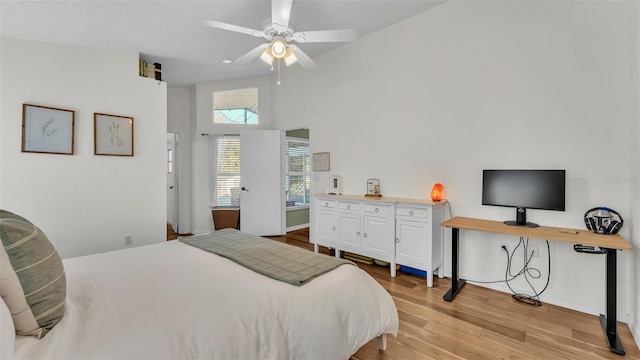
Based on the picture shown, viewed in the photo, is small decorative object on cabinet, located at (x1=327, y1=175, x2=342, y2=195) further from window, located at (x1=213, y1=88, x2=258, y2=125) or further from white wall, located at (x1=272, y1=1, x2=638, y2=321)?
window, located at (x1=213, y1=88, x2=258, y2=125)

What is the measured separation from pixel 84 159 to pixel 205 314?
3.15 meters

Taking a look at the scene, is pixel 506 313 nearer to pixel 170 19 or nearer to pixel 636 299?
pixel 636 299

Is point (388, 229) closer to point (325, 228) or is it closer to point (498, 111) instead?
point (325, 228)

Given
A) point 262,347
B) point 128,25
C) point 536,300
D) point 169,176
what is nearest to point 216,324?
point 262,347

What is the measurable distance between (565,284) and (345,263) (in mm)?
2115

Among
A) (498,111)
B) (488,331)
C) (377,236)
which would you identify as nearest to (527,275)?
(488,331)

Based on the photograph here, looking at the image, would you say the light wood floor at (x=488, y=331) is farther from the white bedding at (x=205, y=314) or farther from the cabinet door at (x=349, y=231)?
the cabinet door at (x=349, y=231)

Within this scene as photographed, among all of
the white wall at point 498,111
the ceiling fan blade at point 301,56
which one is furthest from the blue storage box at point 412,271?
the ceiling fan blade at point 301,56

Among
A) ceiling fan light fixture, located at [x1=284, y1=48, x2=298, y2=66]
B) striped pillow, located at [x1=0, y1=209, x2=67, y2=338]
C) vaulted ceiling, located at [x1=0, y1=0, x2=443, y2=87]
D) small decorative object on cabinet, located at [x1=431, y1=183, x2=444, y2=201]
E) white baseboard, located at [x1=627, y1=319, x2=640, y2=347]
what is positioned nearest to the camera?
striped pillow, located at [x1=0, y1=209, x2=67, y2=338]

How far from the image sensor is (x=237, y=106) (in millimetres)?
5332

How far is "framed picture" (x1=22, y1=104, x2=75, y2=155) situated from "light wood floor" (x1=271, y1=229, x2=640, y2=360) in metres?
3.69

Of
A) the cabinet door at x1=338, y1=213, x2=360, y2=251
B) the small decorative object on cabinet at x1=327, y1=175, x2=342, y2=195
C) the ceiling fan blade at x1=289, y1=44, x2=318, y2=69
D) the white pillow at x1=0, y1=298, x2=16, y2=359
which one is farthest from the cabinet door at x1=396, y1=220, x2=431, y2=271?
the white pillow at x1=0, y1=298, x2=16, y2=359

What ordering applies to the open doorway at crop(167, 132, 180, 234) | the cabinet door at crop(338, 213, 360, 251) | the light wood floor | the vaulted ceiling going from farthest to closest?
the open doorway at crop(167, 132, 180, 234), the cabinet door at crop(338, 213, 360, 251), the vaulted ceiling, the light wood floor

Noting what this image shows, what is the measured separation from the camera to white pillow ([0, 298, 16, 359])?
793mm
